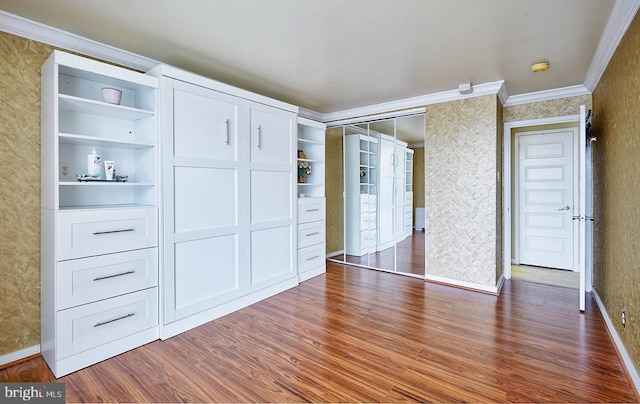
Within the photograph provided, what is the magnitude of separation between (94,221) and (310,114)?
344 cm

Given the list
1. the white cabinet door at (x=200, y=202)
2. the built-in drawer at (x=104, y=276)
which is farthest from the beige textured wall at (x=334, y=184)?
the built-in drawer at (x=104, y=276)

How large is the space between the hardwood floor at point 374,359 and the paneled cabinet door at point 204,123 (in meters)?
1.58

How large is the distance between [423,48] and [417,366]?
2504 millimetres

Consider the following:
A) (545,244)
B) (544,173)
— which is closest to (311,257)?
(545,244)

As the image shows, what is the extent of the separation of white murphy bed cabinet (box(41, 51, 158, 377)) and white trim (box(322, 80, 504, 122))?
116 inches

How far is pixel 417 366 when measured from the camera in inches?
82.7

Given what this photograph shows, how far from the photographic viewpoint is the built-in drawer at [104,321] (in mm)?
2020

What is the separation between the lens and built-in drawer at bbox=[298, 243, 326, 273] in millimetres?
3996

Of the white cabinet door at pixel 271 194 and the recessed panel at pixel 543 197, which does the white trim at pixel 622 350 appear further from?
the white cabinet door at pixel 271 194

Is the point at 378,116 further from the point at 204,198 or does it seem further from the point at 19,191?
the point at 19,191

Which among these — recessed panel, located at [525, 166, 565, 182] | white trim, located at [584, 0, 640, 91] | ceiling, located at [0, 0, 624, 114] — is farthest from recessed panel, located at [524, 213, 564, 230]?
white trim, located at [584, 0, 640, 91]

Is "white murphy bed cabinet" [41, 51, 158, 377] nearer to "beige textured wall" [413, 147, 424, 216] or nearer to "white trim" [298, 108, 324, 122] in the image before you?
A: "white trim" [298, 108, 324, 122]

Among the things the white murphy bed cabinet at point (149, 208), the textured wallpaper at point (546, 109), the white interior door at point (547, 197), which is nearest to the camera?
the white murphy bed cabinet at point (149, 208)

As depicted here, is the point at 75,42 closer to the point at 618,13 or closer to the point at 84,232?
the point at 84,232
